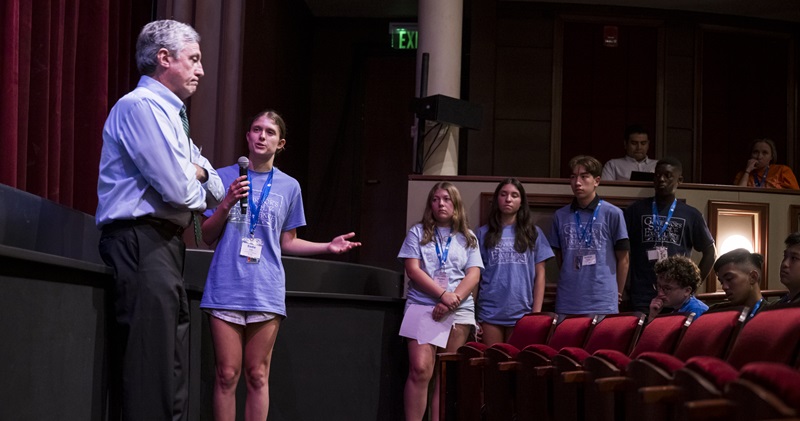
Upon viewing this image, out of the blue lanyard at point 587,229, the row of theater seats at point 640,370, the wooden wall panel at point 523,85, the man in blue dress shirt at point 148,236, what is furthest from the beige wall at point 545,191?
the wooden wall panel at point 523,85

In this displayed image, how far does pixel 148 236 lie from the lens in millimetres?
2096

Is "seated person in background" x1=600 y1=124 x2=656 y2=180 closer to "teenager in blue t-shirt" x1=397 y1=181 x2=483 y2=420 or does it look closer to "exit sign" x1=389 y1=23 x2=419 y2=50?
"teenager in blue t-shirt" x1=397 y1=181 x2=483 y2=420

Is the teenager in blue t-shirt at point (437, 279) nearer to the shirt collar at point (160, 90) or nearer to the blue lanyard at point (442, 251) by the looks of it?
the blue lanyard at point (442, 251)

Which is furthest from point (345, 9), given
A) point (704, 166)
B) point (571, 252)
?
point (571, 252)

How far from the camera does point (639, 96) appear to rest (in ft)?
24.6

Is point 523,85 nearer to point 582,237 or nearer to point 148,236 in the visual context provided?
point 582,237

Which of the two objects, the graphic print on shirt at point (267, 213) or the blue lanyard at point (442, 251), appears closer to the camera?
the graphic print on shirt at point (267, 213)

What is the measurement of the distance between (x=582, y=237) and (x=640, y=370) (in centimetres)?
223

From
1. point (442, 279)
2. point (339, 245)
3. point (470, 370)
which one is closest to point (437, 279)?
point (442, 279)

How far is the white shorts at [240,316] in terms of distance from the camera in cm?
276

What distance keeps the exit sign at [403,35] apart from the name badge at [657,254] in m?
3.58

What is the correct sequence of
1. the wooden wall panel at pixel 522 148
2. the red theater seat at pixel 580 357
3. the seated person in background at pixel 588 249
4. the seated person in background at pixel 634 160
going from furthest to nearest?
the wooden wall panel at pixel 522 148 < the seated person in background at pixel 634 160 < the seated person in background at pixel 588 249 < the red theater seat at pixel 580 357

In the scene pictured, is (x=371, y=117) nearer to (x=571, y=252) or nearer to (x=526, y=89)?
(x=526, y=89)

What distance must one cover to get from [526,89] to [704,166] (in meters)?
1.68
